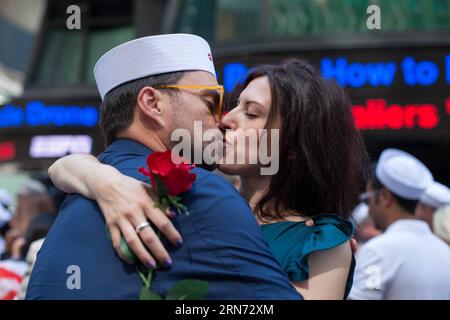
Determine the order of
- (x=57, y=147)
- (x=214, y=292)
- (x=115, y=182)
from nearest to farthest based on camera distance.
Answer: (x=214, y=292)
(x=115, y=182)
(x=57, y=147)

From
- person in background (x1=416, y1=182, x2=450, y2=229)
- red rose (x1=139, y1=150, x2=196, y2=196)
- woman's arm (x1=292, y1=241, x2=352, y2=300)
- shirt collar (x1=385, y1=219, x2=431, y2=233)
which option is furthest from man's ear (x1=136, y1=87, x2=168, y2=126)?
person in background (x1=416, y1=182, x2=450, y2=229)

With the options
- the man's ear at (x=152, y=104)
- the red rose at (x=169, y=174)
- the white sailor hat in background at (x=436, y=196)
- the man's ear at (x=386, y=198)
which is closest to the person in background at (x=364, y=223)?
the white sailor hat in background at (x=436, y=196)

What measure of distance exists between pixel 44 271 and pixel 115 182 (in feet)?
0.98

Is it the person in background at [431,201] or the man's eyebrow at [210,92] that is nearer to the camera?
the man's eyebrow at [210,92]

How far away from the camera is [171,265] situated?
74.0 inches

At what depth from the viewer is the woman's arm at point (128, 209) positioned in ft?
6.12

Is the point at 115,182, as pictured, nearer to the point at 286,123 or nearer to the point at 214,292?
the point at 214,292

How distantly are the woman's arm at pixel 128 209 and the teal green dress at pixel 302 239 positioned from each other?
0.45m

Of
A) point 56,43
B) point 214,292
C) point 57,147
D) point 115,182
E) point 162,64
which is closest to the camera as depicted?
point 214,292

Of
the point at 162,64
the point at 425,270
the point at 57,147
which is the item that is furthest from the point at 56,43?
the point at 162,64

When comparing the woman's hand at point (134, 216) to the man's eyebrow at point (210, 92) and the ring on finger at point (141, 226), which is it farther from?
the man's eyebrow at point (210, 92)

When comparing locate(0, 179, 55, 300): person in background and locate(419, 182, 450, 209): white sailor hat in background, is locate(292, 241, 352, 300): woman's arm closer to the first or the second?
locate(419, 182, 450, 209): white sailor hat in background

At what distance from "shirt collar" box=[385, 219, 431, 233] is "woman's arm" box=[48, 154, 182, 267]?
8.01ft
